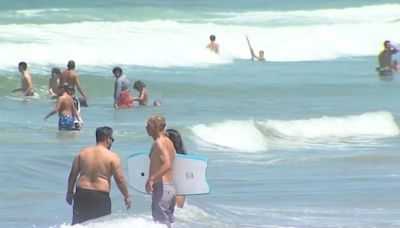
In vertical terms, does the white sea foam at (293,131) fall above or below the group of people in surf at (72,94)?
below

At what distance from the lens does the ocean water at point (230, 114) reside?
12367mm

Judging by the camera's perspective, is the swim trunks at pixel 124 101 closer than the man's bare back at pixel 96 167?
No

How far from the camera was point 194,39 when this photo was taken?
3747cm

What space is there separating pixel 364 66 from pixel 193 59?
463 cm

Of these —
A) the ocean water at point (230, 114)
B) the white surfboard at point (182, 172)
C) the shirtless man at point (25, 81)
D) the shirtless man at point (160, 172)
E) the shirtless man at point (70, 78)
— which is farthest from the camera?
the shirtless man at point (25, 81)

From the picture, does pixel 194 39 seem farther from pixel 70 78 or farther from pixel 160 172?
pixel 160 172

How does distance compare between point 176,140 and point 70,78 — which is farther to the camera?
point 70,78

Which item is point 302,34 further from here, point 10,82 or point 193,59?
point 10,82

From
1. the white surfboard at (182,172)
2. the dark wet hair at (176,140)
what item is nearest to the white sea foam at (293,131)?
the dark wet hair at (176,140)

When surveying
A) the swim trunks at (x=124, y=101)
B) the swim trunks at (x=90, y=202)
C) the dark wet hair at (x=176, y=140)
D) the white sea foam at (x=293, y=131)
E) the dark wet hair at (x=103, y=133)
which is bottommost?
the white sea foam at (x=293, y=131)

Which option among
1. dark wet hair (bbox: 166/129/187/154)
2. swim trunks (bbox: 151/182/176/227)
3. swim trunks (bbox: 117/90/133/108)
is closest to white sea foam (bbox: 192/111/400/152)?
swim trunks (bbox: 117/90/133/108)

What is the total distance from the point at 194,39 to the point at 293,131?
61.2 feet

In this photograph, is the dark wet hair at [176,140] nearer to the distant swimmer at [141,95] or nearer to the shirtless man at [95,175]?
the shirtless man at [95,175]

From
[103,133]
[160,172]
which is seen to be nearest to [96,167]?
[103,133]
